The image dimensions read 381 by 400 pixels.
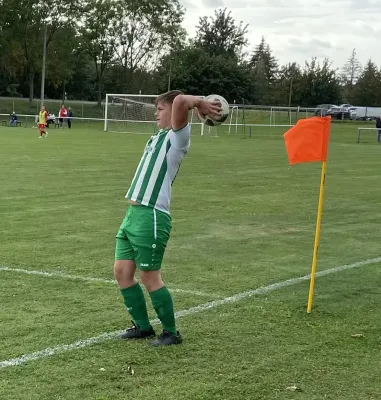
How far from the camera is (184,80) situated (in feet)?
249

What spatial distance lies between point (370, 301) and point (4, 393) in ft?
12.3

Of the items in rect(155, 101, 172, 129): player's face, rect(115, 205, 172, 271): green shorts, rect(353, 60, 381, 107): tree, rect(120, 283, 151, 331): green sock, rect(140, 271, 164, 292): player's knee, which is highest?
rect(353, 60, 381, 107): tree

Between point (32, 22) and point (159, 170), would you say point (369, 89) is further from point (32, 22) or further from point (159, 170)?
point (159, 170)

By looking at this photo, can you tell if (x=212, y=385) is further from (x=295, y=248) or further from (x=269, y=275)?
(x=295, y=248)

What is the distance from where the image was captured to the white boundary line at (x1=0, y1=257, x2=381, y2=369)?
193 inches

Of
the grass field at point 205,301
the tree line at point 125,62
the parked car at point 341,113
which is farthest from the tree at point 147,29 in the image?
the grass field at point 205,301

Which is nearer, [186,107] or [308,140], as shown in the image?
[186,107]

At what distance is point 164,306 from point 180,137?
128 cm

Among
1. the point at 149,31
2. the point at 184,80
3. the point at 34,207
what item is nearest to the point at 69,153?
the point at 34,207

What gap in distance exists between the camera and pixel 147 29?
6731cm

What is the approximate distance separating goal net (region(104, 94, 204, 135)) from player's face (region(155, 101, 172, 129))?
117 feet

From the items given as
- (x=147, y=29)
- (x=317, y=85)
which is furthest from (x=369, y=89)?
(x=147, y=29)

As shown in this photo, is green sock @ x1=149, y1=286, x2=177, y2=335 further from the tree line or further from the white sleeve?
the tree line

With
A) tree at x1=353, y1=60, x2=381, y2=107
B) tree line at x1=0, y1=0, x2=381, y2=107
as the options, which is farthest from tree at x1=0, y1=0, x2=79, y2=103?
tree at x1=353, y1=60, x2=381, y2=107
